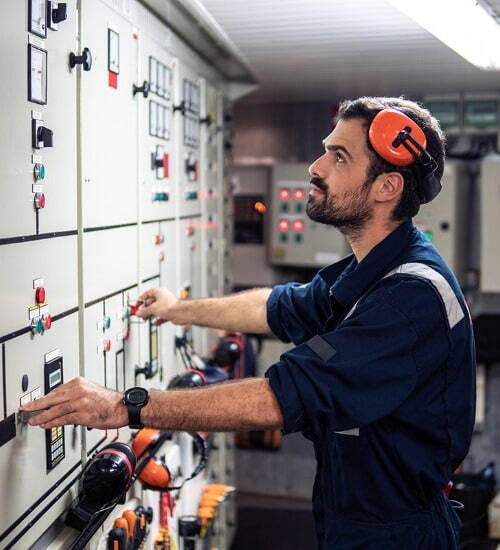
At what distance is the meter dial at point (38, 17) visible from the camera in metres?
1.95

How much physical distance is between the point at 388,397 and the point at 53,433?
0.99 meters

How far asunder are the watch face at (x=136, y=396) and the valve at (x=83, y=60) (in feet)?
3.45

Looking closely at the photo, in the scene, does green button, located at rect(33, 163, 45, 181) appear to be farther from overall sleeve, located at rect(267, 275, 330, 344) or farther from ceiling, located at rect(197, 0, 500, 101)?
ceiling, located at rect(197, 0, 500, 101)

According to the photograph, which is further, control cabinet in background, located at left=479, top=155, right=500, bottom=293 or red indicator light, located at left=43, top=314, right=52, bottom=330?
control cabinet in background, located at left=479, top=155, right=500, bottom=293

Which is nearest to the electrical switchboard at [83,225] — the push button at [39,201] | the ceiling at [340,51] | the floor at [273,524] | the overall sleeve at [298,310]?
the push button at [39,201]

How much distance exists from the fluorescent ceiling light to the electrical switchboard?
1091 mm

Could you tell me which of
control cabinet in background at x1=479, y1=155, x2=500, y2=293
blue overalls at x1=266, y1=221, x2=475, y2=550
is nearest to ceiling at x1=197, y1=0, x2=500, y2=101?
control cabinet in background at x1=479, y1=155, x2=500, y2=293

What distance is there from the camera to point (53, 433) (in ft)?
7.22

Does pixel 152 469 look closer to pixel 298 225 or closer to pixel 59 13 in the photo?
pixel 59 13

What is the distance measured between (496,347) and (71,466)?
3.95 metres

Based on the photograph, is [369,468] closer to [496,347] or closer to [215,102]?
[215,102]

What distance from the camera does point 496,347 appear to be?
5500mm

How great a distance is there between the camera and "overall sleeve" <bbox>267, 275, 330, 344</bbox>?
2.77 m

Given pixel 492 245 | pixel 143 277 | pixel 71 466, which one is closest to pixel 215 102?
pixel 143 277
